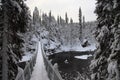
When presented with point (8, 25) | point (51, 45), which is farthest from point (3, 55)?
point (51, 45)

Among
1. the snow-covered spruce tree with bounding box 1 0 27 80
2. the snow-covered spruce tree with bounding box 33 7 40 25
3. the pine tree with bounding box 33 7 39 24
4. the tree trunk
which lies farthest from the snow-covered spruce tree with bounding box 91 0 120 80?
the pine tree with bounding box 33 7 39 24

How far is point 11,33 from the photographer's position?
11.5 m

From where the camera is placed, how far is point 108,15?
10.7 m

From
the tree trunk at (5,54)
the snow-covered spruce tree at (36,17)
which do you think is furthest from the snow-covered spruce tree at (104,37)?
the snow-covered spruce tree at (36,17)

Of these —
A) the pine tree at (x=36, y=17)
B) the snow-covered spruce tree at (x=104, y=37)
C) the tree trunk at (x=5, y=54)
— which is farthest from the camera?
the pine tree at (x=36, y=17)

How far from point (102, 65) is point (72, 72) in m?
22.8

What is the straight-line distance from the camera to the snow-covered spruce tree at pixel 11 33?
10727 millimetres

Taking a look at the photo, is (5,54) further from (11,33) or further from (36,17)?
(36,17)

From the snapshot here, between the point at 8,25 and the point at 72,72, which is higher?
the point at 8,25

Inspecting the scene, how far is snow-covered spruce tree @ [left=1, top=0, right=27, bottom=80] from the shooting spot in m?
10.7

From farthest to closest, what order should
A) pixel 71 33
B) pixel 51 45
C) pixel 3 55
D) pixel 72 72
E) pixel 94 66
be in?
pixel 71 33 → pixel 51 45 → pixel 72 72 → pixel 94 66 → pixel 3 55

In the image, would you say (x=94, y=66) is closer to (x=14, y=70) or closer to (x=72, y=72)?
(x=14, y=70)

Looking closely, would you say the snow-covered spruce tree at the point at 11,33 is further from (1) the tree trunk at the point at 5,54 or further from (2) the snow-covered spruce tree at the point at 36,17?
(2) the snow-covered spruce tree at the point at 36,17

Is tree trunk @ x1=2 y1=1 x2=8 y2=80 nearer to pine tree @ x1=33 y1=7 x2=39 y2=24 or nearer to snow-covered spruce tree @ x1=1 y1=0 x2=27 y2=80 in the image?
snow-covered spruce tree @ x1=1 y1=0 x2=27 y2=80
